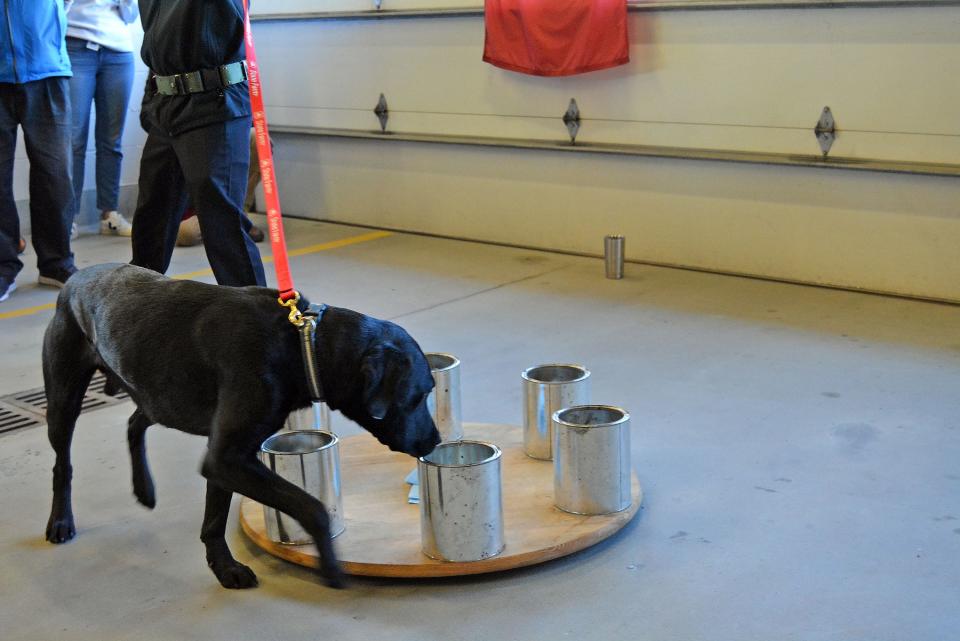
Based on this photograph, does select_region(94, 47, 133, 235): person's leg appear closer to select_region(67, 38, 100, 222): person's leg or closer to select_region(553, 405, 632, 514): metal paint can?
select_region(67, 38, 100, 222): person's leg

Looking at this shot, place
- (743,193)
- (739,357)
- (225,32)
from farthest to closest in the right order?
(743,193), (739,357), (225,32)

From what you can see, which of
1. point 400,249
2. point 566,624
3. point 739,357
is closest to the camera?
point 566,624

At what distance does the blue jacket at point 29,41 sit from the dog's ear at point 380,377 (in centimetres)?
391

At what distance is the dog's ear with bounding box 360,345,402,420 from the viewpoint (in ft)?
7.80

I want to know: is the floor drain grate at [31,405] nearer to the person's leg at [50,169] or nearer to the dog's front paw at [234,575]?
the dog's front paw at [234,575]

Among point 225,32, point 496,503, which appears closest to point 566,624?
point 496,503

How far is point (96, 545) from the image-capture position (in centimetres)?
299

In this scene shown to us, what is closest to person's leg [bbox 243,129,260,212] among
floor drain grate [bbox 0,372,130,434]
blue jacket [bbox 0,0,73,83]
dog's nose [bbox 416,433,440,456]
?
blue jacket [bbox 0,0,73,83]

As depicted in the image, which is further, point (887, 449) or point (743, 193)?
point (743, 193)

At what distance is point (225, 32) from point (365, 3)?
3195 millimetres

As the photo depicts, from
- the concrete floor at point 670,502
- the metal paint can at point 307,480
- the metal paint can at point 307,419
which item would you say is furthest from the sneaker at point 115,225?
the metal paint can at point 307,480

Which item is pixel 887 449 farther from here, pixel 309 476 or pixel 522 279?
pixel 522 279

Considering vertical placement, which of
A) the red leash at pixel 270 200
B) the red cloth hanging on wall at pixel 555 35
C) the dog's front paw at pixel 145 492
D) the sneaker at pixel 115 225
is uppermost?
the red cloth hanging on wall at pixel 555 35

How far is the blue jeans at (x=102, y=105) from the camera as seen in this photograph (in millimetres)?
6887
